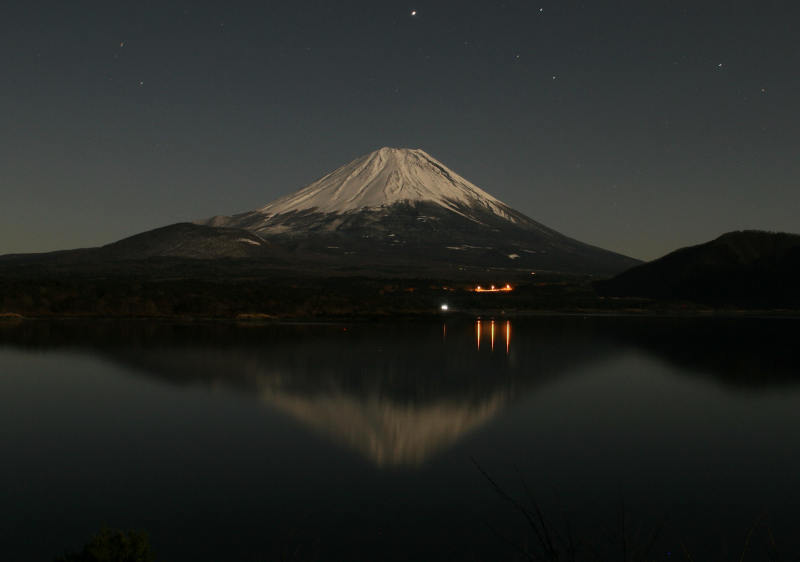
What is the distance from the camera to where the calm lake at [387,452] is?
367 inches

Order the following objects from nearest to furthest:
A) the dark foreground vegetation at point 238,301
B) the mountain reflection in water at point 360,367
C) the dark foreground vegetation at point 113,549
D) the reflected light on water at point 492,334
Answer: the dark foreground vegetation at point 113,549
the mountain reflection in water at point 360,367
the reflected light on water at point 492,334
the dark foreground vegetation at point 238,301

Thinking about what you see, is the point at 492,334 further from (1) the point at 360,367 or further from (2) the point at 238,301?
(2) the point at 238,301

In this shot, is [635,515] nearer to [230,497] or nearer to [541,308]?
[230,497]

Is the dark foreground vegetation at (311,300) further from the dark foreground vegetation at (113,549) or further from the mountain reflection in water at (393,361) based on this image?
the dark foreground vegetation at (113,549)

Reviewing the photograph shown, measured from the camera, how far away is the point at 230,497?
35.2 ft

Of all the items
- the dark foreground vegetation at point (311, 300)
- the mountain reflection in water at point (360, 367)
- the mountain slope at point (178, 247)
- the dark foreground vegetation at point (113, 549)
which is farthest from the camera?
the mountain slope at point (178, 247)

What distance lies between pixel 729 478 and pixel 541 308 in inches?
2545

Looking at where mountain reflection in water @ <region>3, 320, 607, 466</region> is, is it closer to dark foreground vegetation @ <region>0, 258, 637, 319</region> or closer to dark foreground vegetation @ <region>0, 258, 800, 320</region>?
dark foreground vegetation @ <region>0, 258, 637, 319</region>

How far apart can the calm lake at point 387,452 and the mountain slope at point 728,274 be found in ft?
206

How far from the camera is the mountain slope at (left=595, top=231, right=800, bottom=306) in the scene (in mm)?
84812

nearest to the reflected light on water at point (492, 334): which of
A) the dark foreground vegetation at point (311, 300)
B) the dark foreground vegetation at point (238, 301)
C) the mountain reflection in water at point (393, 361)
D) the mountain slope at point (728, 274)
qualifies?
the mountain reflection in water at point (393, 361)

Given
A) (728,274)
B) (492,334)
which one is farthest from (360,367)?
(728,274)

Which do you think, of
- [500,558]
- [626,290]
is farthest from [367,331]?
[626,290]

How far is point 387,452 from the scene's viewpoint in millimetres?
13711
